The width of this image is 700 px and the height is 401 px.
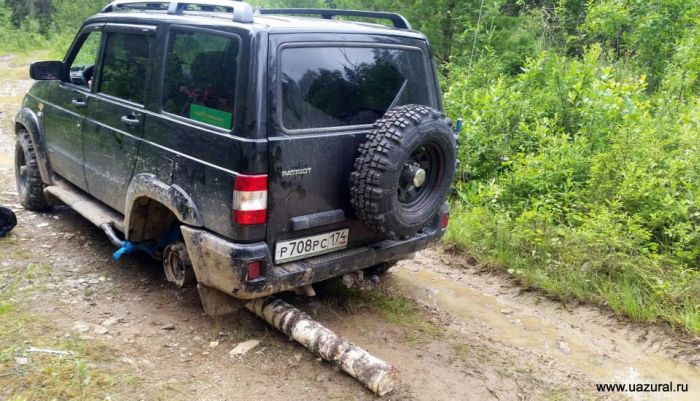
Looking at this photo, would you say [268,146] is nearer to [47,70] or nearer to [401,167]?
[401,167]

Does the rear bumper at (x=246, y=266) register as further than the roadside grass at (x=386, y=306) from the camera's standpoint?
No

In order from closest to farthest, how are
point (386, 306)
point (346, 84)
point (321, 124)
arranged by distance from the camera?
point (321, 124)
point (346, 84)
point (386, 306)

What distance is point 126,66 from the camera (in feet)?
12.8

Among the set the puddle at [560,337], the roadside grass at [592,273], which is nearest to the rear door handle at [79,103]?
the puddle at [560,337]

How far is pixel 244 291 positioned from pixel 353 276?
38.7 inches

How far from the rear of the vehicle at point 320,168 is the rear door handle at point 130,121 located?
957 millimetres

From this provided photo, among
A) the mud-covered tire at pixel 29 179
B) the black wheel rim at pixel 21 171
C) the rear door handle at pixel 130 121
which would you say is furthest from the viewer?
the black wheel rim at pixel 21 171

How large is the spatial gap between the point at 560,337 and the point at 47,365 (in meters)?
3.20

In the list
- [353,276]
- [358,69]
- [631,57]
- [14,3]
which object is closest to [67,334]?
[353,276]

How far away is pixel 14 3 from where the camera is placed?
2127 cm

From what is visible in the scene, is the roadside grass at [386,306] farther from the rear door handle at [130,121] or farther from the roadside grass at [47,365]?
the rear door handle at [130,121]

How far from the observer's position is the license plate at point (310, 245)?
3.18m

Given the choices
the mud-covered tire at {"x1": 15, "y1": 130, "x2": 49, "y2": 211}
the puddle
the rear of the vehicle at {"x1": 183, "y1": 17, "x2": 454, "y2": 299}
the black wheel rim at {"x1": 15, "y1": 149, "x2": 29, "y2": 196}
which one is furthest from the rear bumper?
the black wheel rim at {"x1": 15, "y1": 149, "x2": 29, "y2": 196}

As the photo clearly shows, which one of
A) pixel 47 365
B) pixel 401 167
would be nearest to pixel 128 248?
pixel 47 365
